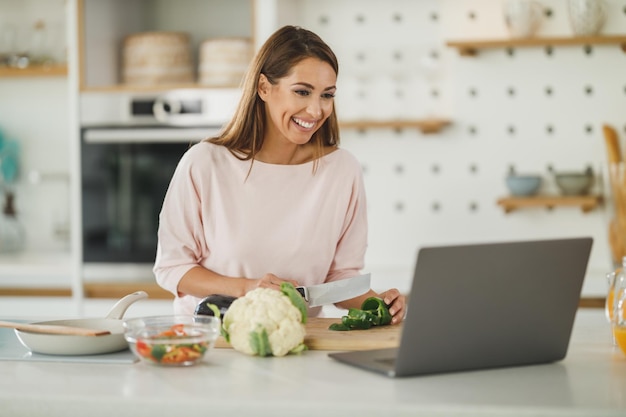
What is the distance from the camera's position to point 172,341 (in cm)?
167

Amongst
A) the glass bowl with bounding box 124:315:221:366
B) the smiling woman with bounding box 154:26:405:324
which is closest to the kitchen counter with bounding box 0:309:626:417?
the glass bowl with bounding box 124:315:221:366

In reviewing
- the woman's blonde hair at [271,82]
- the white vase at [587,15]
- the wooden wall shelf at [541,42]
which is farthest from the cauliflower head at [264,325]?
the white vase at [587,15]

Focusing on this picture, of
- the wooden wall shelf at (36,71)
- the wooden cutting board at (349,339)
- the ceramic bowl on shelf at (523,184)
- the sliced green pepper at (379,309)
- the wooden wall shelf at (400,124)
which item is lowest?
the wooden cutting board at (349,339)

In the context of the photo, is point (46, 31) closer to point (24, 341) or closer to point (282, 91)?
point (282, 91)

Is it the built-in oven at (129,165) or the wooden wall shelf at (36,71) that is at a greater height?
the wooden wall shelf at (36,71)

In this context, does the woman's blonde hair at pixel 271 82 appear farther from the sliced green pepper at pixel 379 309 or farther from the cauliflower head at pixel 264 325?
the cauliflower head at pixel 264 325

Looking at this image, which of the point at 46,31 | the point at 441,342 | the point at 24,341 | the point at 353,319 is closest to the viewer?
the point at 441,342

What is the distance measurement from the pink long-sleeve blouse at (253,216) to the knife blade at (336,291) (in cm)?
39

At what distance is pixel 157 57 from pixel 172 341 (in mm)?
2661

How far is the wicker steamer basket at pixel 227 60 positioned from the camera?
408 cm

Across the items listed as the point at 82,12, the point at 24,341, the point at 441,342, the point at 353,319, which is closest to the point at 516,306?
the point at 441,342

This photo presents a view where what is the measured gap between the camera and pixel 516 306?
5.45 feet

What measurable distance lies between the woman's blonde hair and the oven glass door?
1.59m

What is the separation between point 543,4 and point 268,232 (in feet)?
7.43
